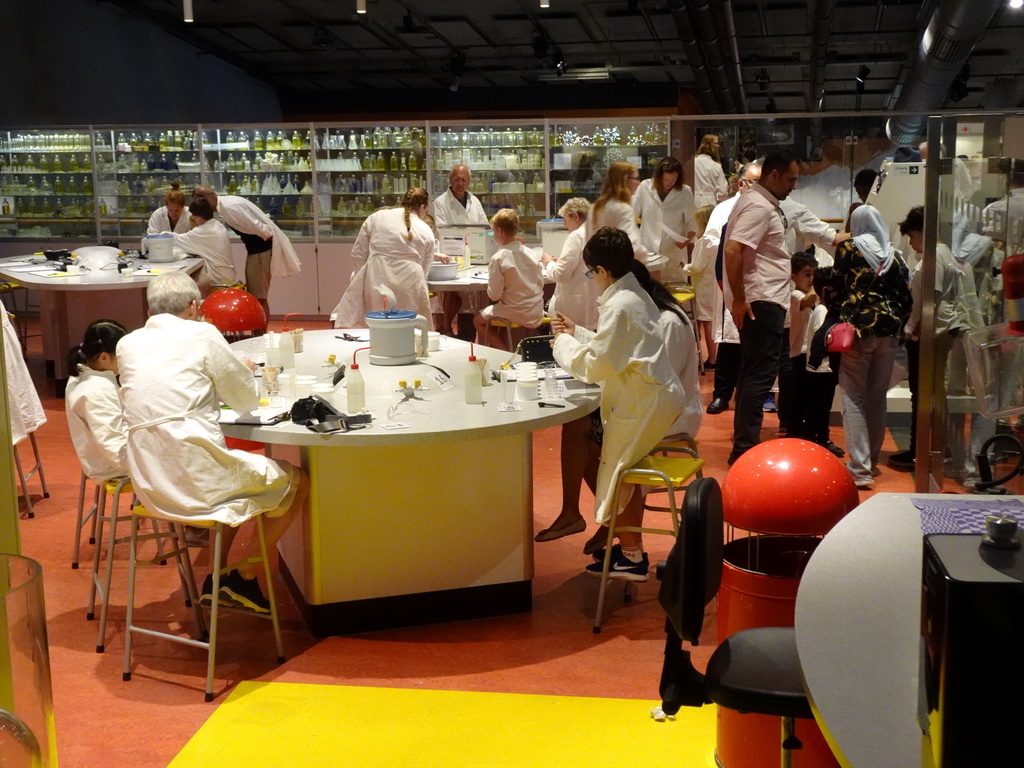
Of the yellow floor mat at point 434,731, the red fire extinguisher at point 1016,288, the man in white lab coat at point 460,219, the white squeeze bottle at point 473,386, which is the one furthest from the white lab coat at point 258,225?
the red fire extinguisher at point 1016,288

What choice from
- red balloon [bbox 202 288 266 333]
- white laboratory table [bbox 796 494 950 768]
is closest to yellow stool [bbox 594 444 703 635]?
white laboratory table [bbox 796 494 950 768]

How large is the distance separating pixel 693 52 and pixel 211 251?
7.19 meters

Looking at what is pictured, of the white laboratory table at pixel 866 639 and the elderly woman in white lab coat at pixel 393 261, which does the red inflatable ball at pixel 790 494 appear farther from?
the elderly woman in white lab coat at pixel 393 261

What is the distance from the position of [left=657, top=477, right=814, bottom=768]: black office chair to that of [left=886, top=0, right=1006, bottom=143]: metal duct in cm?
734

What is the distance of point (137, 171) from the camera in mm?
12578

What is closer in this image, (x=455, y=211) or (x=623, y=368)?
(x=623, y=368)

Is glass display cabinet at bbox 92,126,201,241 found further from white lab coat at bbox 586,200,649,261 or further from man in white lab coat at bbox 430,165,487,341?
white lab coat at bbox 586,200,649,261

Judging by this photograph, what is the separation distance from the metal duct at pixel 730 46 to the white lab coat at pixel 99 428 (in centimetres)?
912

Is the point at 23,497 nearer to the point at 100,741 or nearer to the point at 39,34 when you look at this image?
the point at 100,741

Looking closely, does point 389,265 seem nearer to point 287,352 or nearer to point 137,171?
point 287,352

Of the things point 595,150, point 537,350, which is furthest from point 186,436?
point 595,150

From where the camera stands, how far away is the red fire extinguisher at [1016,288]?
246 centimetres

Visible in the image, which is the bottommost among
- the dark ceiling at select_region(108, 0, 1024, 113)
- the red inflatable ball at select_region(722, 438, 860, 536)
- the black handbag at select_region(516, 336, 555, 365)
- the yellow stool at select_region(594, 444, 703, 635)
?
the yellow stool at select_region(594, 444, 703, 635)

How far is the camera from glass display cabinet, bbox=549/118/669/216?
437 inches
